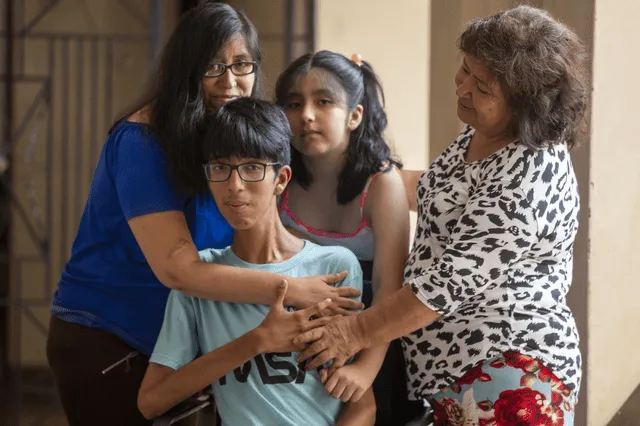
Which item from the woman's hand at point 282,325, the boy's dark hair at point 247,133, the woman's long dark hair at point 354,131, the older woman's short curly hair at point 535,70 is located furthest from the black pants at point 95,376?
the older woman's short curly hair at point 535,70

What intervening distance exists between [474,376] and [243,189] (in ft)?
2.08

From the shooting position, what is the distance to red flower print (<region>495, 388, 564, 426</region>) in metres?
1.89

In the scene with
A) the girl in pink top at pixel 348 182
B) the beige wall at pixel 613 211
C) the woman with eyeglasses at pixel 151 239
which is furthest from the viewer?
the beige wall at pixel 613 211

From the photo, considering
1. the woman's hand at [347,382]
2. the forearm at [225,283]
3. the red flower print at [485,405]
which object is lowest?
the red flower print at [485,405]

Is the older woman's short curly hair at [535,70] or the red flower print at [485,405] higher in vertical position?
the older woman's short curly hair at [535,70]

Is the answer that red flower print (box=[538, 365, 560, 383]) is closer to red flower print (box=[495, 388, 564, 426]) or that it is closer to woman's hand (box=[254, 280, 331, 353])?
red flower print (box=[495, 388, 564, 426])

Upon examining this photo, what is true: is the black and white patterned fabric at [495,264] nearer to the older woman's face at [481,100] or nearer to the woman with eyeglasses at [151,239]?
the older woman's face at [481,100]

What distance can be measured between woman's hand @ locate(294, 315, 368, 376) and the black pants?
1.46 ft

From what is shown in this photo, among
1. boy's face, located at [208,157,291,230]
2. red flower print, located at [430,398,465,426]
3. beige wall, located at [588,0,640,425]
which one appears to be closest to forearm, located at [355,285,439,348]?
red flower print, located at [430,398,465,426]

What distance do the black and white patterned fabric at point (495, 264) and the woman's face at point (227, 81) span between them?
0.50m

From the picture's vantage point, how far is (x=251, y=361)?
6.30ft

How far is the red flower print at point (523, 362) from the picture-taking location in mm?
1894

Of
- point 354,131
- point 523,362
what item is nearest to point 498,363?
point 523,362

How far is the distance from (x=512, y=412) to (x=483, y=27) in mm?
809
